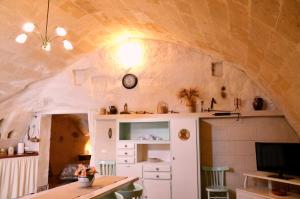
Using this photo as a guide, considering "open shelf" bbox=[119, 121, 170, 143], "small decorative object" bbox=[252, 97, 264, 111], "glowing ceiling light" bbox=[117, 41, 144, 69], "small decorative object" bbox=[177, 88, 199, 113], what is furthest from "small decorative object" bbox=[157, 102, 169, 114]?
"small decorative object" bbox=[252, 97, 264, 111]

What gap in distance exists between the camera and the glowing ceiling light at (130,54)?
17.5 feet

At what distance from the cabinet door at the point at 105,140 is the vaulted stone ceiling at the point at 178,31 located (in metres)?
1.57

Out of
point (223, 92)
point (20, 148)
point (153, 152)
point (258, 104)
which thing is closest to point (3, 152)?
point (20, 148)

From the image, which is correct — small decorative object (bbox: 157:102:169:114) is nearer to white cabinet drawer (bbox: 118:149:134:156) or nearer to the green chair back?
white cabinet drawer (bbox: 118:149:134:156)

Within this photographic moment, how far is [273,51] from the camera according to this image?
2297mm

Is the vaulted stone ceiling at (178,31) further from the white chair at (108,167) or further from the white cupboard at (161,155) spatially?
the white chair at (108,167)

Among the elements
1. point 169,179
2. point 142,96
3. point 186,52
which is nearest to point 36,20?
point 142,96

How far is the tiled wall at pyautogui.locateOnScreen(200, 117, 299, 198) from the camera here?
14.3ft

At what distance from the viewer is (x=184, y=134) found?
4.47m

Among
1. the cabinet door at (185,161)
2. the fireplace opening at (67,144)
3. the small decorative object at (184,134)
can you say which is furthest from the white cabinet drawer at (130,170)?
the fireplace opening at (67,144)

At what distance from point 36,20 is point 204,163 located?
362 centimetres

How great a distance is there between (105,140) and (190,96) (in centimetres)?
191

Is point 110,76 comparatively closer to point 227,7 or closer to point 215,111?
point 215,111

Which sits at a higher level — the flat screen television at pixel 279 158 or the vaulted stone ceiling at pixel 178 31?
the vaulted stone ceiling at pixel 178 31
